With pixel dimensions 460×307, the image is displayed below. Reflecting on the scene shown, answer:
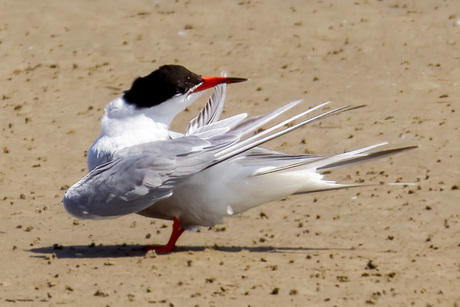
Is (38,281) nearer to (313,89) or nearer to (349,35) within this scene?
(313,89)

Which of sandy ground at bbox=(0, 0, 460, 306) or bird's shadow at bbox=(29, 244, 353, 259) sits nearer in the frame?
sandy ground at bbox=(0, 0, 460, 306)

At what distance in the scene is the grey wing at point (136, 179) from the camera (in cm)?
579

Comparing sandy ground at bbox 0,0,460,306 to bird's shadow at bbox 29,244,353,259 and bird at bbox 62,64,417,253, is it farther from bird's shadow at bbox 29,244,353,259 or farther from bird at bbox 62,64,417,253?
bird at bbox 62,64,417,253

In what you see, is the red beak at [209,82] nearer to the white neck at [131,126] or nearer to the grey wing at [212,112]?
the white neck at [131,126]

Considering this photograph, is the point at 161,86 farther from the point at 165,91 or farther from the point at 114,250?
the point at 114,250

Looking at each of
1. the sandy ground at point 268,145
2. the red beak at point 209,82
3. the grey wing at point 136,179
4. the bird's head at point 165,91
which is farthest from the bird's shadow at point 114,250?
the red beak at point 209,82

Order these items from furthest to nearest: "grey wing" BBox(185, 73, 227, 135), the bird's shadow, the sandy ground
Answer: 1. "grey wing" BBox(185, 73, 227, 135)
2. the bird's shadow
3. the sandy ground

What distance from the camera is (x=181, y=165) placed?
19.0 ft

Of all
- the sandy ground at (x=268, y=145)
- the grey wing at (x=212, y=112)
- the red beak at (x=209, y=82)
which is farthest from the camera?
the grey wing at (x=212, y=112)

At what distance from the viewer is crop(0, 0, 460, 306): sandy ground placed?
17.6 feet

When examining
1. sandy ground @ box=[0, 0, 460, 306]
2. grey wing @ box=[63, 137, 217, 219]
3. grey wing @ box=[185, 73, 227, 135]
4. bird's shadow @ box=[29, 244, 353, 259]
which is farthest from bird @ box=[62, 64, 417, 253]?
grey wing @ box=[185, 73, 227, 135]

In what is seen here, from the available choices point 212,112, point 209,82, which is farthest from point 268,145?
point 209,82

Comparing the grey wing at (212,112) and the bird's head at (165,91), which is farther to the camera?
the grey wing at (212,112)

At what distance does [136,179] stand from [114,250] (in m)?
0.60
